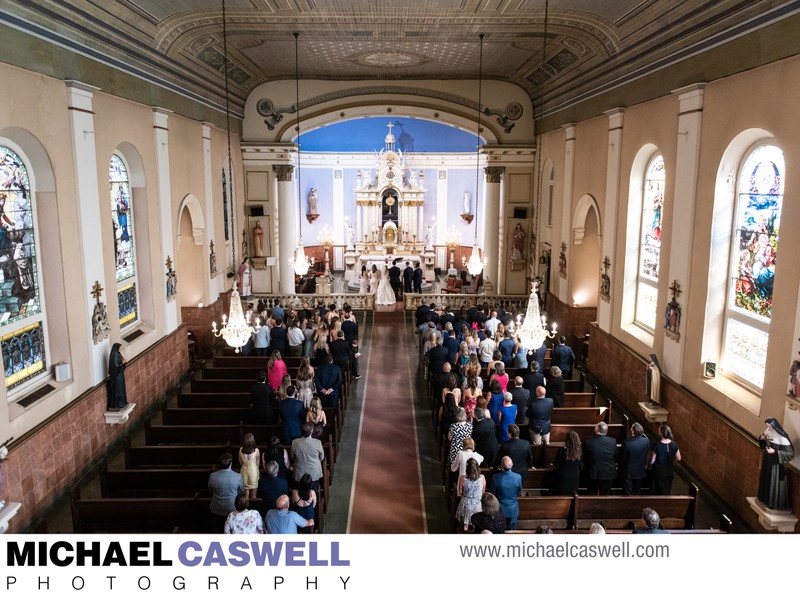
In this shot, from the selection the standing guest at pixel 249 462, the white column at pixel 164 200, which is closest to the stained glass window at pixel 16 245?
the standing guest at pixel 249 462

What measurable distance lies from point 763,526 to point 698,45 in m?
6.80

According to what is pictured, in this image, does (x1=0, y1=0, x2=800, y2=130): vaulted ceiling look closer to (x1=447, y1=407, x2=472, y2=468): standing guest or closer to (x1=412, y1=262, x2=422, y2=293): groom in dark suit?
(x1=447, y1=407, x2=472, y2=468): standing guest

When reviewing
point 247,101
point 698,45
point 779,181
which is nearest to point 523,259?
point 247,101

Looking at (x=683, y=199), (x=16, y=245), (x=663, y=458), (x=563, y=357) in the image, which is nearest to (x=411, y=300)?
(x=563, y=357)

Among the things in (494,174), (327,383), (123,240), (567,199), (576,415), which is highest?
(494,174)

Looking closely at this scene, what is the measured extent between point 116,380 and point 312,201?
61.2 ft

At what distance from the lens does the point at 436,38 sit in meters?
15.0

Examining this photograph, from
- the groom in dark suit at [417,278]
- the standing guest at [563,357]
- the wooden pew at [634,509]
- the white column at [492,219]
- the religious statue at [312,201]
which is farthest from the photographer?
the religious statue at [312,201]

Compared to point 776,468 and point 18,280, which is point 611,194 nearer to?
point 776,468

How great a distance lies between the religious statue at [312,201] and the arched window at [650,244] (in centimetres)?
1796

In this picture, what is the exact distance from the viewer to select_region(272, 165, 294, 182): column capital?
20.3m

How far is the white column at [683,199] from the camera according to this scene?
378 inches

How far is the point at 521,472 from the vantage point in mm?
8117

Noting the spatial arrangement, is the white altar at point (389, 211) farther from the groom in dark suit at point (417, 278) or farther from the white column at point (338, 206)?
the groom in dark suit at point (417, 278)
